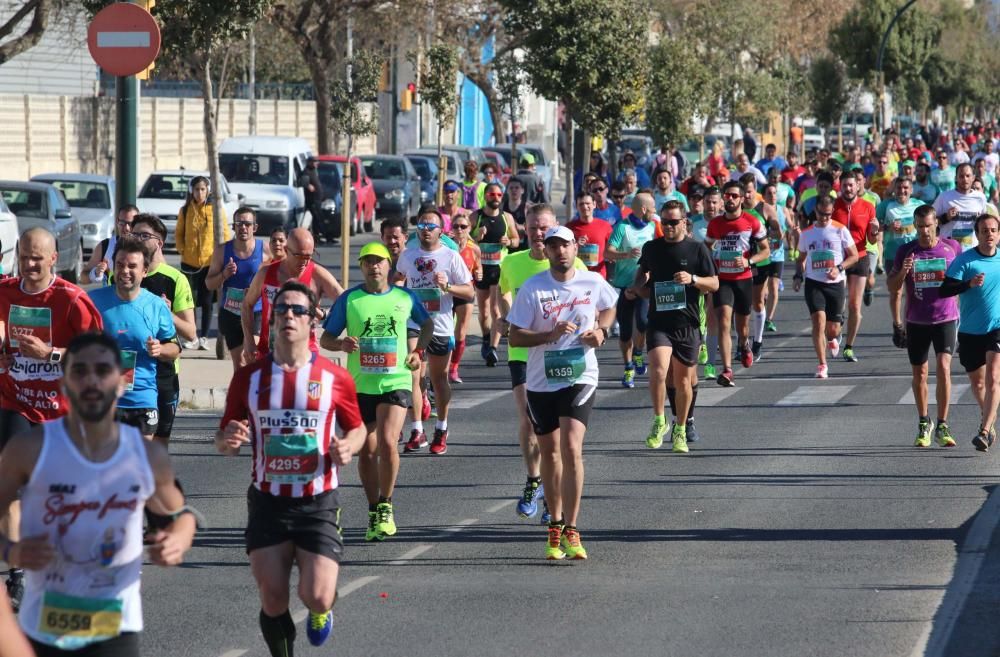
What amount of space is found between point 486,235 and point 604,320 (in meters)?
9.24

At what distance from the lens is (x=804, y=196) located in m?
23.8

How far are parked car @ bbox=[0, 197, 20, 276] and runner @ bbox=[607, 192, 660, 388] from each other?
8.09 metres

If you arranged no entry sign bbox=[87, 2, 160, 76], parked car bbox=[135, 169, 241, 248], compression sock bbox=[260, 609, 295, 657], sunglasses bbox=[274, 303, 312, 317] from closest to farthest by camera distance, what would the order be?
compression sock bbox=[260, 609, 295, 657] → sunglasses bbox=[274, 303, 312, 317] → no entry sign bbox=[87, 2, 160, 76] → parked car bbox=[135, 169, 241, 248]

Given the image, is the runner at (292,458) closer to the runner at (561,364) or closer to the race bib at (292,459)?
the race bib at (292,459)

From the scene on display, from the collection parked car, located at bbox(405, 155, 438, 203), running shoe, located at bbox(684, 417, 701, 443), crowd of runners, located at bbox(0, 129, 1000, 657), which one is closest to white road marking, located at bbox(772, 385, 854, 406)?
crowd of runners, located at bbox(0, 129, 1000, 657)

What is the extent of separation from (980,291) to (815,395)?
4.18 m

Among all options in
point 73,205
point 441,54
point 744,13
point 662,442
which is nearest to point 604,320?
point 662,442

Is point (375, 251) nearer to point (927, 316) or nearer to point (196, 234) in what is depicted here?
point (927, 316)

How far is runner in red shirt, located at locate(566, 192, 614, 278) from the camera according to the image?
668 inches

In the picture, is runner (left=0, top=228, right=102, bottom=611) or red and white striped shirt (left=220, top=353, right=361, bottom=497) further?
runner (left=0, top=228, right=102, bottom=611)

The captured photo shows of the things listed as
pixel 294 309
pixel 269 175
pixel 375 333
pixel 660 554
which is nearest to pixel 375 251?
pixel 375 333

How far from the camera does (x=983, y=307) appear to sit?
13344 millimetres

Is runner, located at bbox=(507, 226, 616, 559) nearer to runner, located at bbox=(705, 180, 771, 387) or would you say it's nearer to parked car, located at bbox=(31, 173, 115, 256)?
runner, located at bbox=(705, 180, 771, 387)

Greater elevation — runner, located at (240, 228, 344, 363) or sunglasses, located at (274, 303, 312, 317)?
sunglasses, located at (274, 303, 312, 317)
